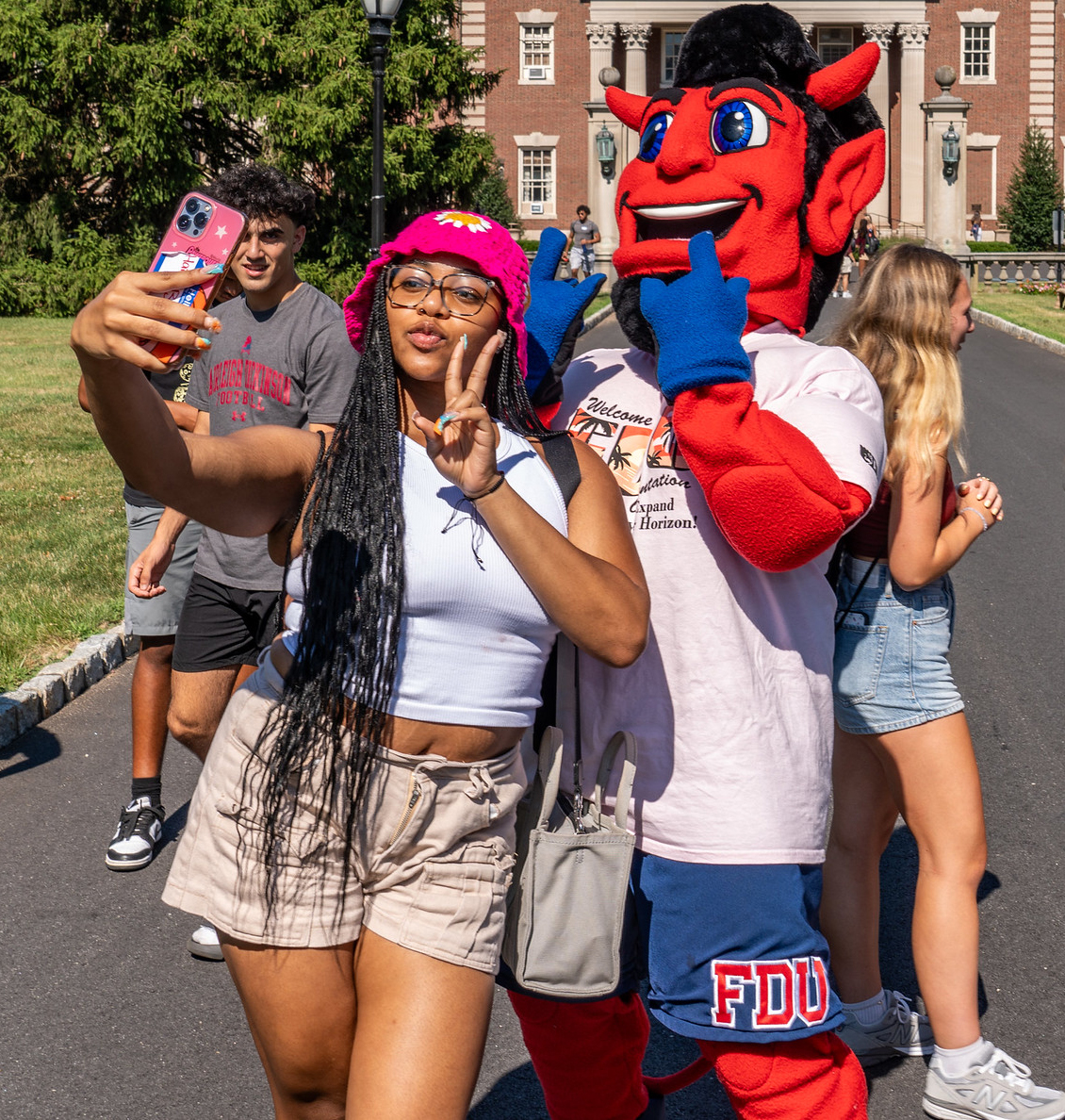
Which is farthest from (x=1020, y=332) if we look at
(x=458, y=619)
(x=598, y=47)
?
(x=598, y=47)

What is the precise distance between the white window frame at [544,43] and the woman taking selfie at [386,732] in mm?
53890

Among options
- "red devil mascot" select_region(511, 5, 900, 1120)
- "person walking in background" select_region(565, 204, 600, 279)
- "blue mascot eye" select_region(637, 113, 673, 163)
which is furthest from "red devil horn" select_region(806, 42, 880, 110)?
"person walking in background" select_region(565, 204, 600, 279)

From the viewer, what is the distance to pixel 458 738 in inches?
92.0

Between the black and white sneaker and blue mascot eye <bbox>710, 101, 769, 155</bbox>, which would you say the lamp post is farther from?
blue mascot eye <bbox>710, 101, 769, 155</bbox>

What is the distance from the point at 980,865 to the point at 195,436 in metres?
2.16

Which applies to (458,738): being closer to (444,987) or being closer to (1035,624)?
(444,987)

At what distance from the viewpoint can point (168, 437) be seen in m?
2.12

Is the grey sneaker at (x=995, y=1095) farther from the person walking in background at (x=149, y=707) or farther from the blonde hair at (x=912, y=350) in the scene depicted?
the person walking in background at (x=149, y=707)

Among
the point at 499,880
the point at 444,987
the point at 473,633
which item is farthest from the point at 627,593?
the point at 444,987

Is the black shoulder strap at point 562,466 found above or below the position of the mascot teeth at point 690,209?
below

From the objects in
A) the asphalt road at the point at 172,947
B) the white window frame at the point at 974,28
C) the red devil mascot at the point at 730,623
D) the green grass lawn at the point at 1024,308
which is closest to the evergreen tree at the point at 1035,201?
the white window frame at the point at 974,28

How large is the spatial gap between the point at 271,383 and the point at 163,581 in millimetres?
1227

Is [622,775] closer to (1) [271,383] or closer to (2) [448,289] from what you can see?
(2) [448,289]

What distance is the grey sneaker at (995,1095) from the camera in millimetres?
3234
